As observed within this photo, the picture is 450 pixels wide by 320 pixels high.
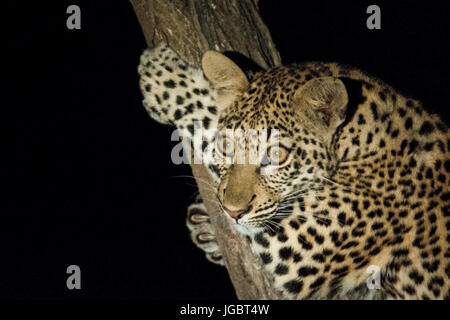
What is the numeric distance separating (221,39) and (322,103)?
34.6 inches

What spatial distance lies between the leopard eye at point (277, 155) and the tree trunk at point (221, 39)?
0.44 m

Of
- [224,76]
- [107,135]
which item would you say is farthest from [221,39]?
[107,135]

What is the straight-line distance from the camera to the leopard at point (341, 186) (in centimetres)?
317

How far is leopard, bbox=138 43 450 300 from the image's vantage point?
3.17 metres

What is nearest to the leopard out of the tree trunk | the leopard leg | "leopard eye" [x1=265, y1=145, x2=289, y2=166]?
"leopard eye" [x1=265, y1=145, x2=289, y2=166]

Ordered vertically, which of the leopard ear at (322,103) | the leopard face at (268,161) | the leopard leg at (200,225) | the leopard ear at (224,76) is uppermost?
the leopard ear at (224,76)

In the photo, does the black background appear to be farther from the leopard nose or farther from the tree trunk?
the leopard nose

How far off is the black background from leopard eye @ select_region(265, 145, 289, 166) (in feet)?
14.0

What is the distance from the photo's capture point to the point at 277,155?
3.17 meters

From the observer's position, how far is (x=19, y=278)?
722cm

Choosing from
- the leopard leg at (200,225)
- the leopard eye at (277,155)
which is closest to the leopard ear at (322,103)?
the leopard eye at (277,155)

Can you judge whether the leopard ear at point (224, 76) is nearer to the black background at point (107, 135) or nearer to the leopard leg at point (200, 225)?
the leopard leg at point (200, 225)

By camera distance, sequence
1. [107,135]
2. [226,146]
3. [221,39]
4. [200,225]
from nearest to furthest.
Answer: [226,146] → [221,39] → [200,225] → [107,135]

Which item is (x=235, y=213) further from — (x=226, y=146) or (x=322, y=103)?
(x=322, y=103)
